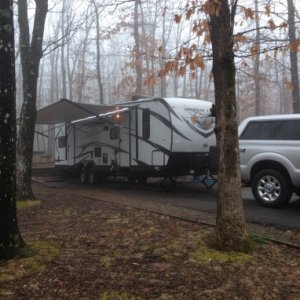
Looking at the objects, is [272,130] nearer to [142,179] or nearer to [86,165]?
[142,179]

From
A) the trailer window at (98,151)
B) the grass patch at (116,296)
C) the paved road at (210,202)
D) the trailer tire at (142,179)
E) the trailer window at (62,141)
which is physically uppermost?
the trailer window at (62,141)

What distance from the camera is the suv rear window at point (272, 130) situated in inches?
370

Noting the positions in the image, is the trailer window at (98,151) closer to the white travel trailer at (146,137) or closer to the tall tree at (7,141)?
the white travel trailer at (146,137)

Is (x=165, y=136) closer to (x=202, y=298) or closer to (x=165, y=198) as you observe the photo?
(x=165, y=198)

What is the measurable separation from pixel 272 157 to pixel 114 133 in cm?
701

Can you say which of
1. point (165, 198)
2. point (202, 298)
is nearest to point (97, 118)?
point (165, 198)

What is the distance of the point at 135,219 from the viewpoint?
26.2ft

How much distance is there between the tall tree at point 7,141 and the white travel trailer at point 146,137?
22.1ft

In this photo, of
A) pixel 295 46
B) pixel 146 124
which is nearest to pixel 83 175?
pixel 146 124

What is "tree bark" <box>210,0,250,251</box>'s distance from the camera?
5.72 meters

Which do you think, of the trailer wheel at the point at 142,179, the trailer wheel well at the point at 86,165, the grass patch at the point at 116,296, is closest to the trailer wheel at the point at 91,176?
the trailer wheel well at the point at 86,165

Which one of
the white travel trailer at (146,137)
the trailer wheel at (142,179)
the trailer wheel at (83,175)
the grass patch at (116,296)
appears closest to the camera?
the grass patch at (116,296)

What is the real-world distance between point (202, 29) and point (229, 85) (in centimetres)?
104

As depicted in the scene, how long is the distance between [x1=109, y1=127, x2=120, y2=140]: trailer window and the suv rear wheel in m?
6.32
